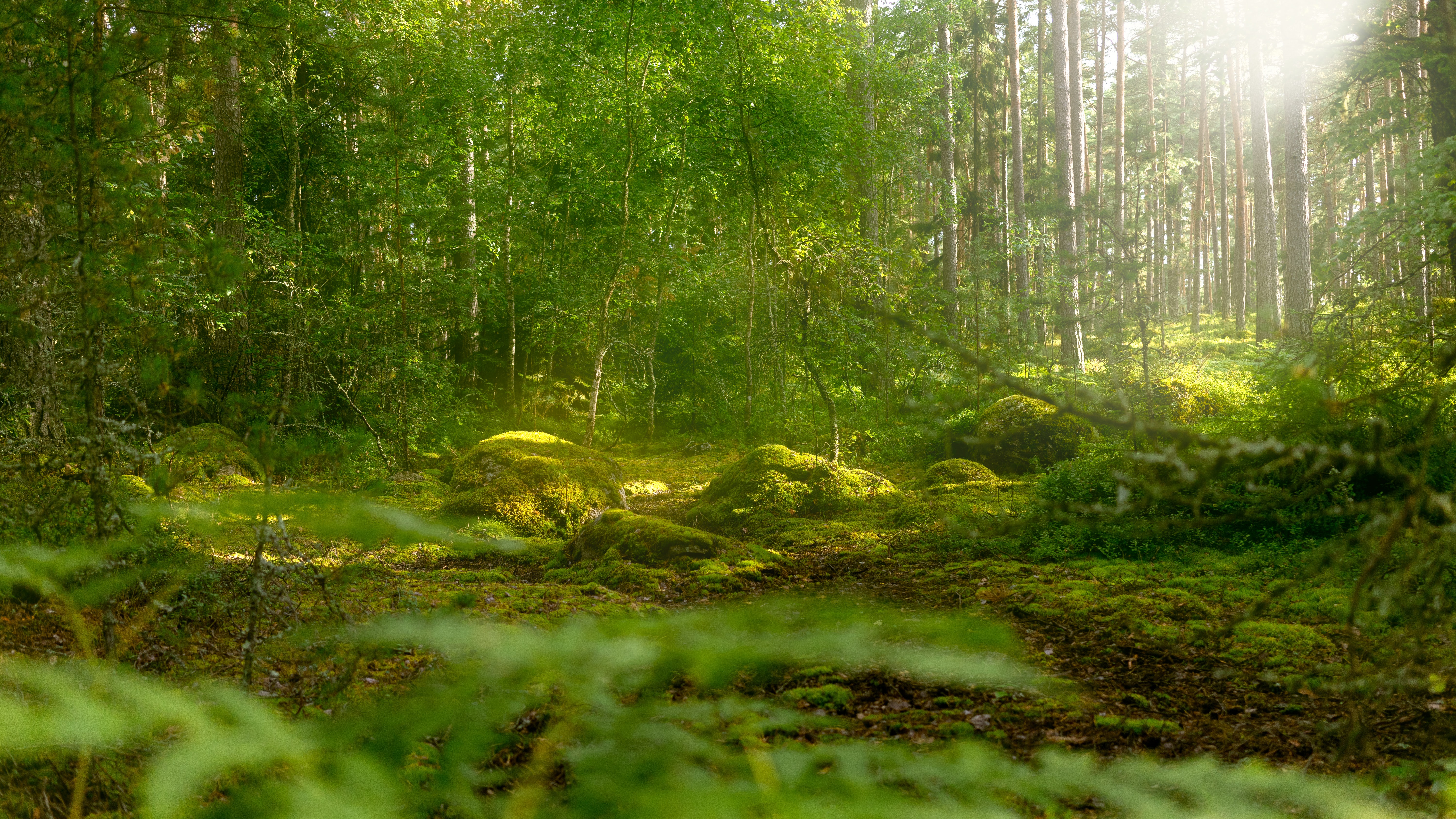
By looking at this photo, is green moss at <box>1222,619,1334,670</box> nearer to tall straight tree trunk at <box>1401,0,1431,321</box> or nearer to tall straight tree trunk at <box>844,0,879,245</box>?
tall straight tree trunk at <box>1401,0,1431,321</box>

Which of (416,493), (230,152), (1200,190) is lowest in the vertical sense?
(416,493)

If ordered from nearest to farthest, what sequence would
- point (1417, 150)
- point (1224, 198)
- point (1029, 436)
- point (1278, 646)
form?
point (1278, 646), point (1417, 150), point (1029, 436), point (1224, 198)

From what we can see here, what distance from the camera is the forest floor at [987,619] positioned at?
275 cm

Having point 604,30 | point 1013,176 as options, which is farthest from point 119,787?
point 1013,176

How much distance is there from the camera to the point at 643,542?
6875 millimetres

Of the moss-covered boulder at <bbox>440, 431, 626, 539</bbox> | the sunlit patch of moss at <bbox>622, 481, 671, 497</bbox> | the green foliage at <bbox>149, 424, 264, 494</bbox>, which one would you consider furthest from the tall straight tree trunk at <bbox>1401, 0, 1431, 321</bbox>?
the sunlit patch of moss at <bbox>622, 481, 671, 497</bbox>

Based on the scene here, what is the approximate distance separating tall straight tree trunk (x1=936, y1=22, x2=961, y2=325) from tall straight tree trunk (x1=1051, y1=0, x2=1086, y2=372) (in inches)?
85.9

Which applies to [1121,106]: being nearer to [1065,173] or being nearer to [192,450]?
[1065,173]

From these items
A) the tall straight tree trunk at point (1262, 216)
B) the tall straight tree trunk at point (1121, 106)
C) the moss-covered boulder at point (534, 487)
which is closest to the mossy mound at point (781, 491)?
the moss-covered boulder at point (534, 487)

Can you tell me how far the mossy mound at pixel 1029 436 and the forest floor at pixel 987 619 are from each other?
2.91 meters

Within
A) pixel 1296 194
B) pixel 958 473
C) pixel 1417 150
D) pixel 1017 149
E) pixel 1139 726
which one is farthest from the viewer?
pixel 1017 149

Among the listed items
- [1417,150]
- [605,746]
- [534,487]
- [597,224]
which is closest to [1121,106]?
[597,224]

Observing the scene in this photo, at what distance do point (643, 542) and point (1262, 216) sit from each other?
16.4m

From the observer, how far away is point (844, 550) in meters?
7.14
